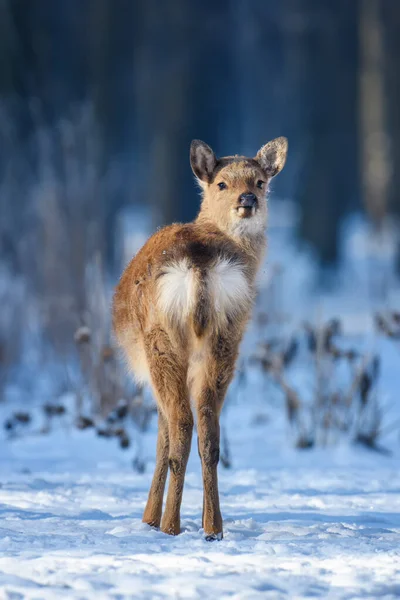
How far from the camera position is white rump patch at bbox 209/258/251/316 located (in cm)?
454

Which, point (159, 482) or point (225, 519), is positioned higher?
point (159, 482)

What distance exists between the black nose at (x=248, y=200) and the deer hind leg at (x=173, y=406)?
86cm

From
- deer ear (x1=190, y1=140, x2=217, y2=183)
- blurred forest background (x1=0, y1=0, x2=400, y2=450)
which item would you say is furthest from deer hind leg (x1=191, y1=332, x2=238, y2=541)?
blurred forest background (x1=0, y1=0, x2=400, y2=450)

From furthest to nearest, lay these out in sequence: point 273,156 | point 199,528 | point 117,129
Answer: point 117,129 → point 273,156 → point 199,528

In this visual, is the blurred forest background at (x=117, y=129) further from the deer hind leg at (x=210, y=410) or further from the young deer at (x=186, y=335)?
the deer hind leg at (x=210, y=410)

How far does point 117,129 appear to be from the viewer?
25125mm

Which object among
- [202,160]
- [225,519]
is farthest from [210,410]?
[202,160]

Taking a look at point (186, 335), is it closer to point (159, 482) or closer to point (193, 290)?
point (193, 290)

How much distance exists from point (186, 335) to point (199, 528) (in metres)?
0.99

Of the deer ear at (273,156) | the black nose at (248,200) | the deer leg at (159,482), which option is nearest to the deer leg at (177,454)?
the deer leg at (159,482)

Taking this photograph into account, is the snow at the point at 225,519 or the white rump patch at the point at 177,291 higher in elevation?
the white rump patch at the point at 177,291

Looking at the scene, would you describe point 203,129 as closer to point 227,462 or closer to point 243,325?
point 227,462

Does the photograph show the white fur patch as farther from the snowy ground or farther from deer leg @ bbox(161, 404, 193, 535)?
the snowy ground

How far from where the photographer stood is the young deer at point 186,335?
14.9ft
